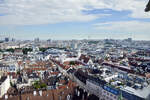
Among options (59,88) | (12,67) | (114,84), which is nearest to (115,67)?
(114,84)

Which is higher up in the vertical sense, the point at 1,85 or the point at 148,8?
the point at 148,8

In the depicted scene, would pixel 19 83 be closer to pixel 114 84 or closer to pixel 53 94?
pixel 53 94

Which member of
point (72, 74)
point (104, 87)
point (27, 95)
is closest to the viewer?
point (27, 95)

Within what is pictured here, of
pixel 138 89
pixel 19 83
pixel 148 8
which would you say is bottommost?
pixel 19 83

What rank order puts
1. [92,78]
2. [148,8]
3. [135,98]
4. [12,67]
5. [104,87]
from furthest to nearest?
[12,67], [92,78], [104,87], [135,98], [148,8]

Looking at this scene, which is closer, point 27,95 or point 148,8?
point 148,8

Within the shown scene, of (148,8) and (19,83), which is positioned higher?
(148,8)

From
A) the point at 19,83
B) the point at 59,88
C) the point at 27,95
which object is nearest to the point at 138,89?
the point at 59,88

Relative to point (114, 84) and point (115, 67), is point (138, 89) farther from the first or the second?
point (115, 67)

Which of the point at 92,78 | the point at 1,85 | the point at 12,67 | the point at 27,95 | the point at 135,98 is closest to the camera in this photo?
the point at 135,98
